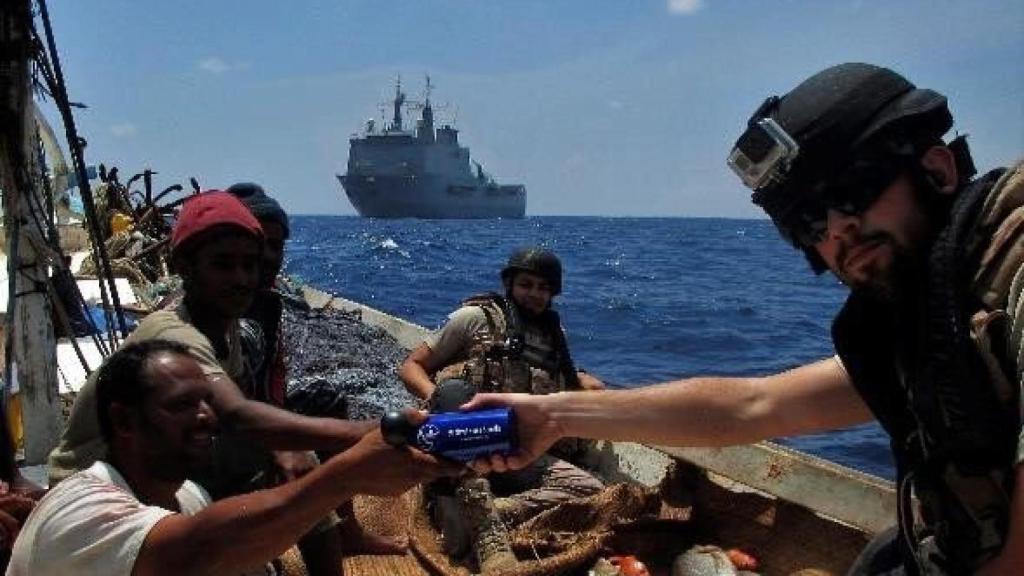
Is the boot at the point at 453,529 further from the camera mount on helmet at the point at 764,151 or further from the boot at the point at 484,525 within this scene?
the camera mount on helmet at the point at 764,151

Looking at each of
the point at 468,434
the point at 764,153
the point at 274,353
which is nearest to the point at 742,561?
the point at 274,353

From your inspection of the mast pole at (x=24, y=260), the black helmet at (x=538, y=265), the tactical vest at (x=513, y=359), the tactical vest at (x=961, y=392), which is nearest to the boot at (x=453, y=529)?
the tactical vest at (x=513, y=359)

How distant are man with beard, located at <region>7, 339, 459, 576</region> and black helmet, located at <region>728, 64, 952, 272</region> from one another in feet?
3.92

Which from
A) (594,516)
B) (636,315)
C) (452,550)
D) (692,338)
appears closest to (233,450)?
(452,550)

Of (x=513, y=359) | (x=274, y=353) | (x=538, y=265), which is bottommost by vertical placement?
(x=513, y=359)

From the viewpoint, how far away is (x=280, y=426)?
10.5 ft

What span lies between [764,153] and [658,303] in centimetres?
2668

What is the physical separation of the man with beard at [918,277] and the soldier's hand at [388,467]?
1.17 m

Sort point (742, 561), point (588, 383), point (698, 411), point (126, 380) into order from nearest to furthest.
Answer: point (126, 380), point (698, 411), point (742, 561), point (588, 383)

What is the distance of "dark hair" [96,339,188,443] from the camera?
2498mm

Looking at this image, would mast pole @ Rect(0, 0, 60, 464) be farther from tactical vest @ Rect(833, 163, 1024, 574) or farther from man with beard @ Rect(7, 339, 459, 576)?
tactical vest @ Rect(833, 163, 1024, 574)

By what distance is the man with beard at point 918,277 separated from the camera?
5.80 feet

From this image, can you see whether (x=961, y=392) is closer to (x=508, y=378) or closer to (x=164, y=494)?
(x=164, y=494)

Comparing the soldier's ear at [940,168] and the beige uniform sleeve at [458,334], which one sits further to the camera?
the beige uniform sleeve at [458,334]
